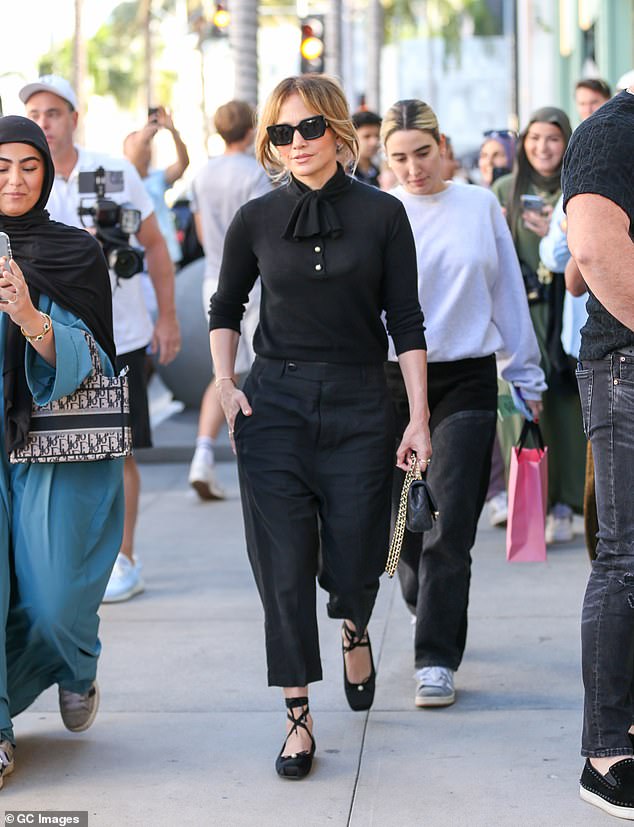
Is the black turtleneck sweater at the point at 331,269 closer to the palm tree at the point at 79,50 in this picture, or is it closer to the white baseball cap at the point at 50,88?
the white baseball cap at the point at 50,88

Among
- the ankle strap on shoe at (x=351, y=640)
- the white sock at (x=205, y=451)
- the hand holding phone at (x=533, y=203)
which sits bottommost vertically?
the ankle strap on shoe at (x=351, y=640)

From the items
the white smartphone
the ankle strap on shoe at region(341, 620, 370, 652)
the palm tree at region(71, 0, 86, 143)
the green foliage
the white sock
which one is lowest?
the ankle strap on shoe at region(341, 620, 370, 652)

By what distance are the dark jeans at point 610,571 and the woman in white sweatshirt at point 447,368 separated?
104 centimetres

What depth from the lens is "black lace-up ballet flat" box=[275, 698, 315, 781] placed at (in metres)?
4.48

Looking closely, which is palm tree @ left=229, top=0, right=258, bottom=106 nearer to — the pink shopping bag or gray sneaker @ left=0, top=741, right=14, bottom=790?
the pink shopping bag

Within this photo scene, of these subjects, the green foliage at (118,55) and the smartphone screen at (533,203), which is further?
the green foliage at (118,55)

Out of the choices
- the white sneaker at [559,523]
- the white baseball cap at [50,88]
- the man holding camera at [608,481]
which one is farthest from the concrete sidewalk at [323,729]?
the white baseball cap at [50,88]

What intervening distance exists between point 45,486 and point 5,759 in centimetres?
79

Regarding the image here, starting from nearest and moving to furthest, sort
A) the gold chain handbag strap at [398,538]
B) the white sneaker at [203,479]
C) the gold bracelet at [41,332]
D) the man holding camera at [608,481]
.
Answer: the man holding camera at [608,481], the gold bracelet at [41,332], the gold chain handbag strap at [398,538], the white sneaker at [203,479]

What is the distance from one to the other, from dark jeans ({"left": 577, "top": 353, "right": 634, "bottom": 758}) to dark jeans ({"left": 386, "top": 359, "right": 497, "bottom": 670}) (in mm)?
1034

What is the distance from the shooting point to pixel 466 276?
5.21 metres

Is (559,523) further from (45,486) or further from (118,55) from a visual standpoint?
(118,55)

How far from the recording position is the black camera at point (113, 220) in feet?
21.6

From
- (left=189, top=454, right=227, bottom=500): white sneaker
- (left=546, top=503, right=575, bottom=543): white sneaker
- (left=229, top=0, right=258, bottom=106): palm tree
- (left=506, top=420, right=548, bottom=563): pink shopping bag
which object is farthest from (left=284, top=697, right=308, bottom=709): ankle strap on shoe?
(left=229, top=0, right=258, bottom=106): palm tree
